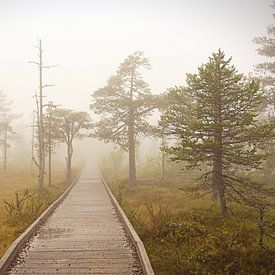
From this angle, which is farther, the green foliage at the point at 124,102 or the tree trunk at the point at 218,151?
the green foliage at the point at 124,102

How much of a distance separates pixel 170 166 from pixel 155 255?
28.5 metres

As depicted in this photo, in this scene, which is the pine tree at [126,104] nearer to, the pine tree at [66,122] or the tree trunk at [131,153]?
the tree trunk at [131,153]

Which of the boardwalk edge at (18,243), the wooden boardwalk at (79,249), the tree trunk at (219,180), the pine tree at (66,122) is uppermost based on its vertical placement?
the pine tree at (66,122)

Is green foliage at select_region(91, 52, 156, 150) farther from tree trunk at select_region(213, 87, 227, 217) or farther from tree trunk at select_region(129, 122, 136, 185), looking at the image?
tree trunk at select_region(213, 87, 227, 217)

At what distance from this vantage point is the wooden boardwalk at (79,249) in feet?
26.7

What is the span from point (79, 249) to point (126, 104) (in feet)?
66.2

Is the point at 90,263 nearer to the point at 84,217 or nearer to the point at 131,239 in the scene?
the point at 131,239

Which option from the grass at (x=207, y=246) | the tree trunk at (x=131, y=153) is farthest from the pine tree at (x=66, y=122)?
the grass at (x=207, y=246)

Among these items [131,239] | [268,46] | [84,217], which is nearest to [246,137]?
[131,239]

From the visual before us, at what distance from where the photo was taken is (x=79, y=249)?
9.74 meters

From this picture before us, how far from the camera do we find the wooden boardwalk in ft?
26.7

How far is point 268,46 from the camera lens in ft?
85.3

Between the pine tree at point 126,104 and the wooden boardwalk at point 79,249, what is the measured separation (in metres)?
14.7

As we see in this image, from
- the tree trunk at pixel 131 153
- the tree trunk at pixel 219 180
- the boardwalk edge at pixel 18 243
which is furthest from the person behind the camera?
the tree trunk at pixel 131 153
